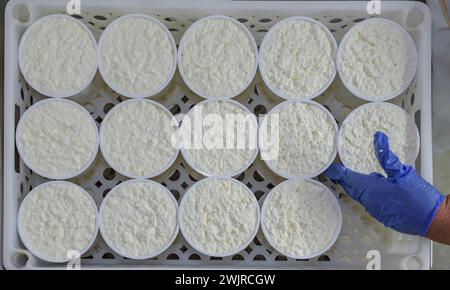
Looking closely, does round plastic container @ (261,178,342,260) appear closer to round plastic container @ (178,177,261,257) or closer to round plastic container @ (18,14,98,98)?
round plastic container @ (178,177,261,257)

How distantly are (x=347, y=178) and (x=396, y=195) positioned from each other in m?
0.13

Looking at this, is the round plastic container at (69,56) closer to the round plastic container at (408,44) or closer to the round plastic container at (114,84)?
the round plastic container at (114,84)

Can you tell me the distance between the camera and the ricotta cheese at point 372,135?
139 cm

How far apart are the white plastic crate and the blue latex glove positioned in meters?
0.09

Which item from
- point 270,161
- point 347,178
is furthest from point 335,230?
point 270,161

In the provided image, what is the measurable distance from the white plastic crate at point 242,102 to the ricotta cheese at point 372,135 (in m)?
0.04

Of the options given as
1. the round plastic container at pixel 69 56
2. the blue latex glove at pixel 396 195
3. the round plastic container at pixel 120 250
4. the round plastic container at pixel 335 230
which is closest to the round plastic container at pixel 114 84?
the round plastic container at pixel 69 56

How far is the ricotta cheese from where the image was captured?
1387 mm

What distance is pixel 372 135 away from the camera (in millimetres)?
1388

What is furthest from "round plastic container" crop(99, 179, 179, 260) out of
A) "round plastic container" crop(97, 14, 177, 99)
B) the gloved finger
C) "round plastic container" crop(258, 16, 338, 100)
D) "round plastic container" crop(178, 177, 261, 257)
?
the gloved finger

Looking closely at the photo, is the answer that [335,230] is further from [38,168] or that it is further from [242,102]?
[38,168]

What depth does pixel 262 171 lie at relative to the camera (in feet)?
4.79

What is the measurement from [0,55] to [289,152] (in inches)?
33.2

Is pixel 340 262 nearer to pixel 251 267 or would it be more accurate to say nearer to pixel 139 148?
pixel 251 267
